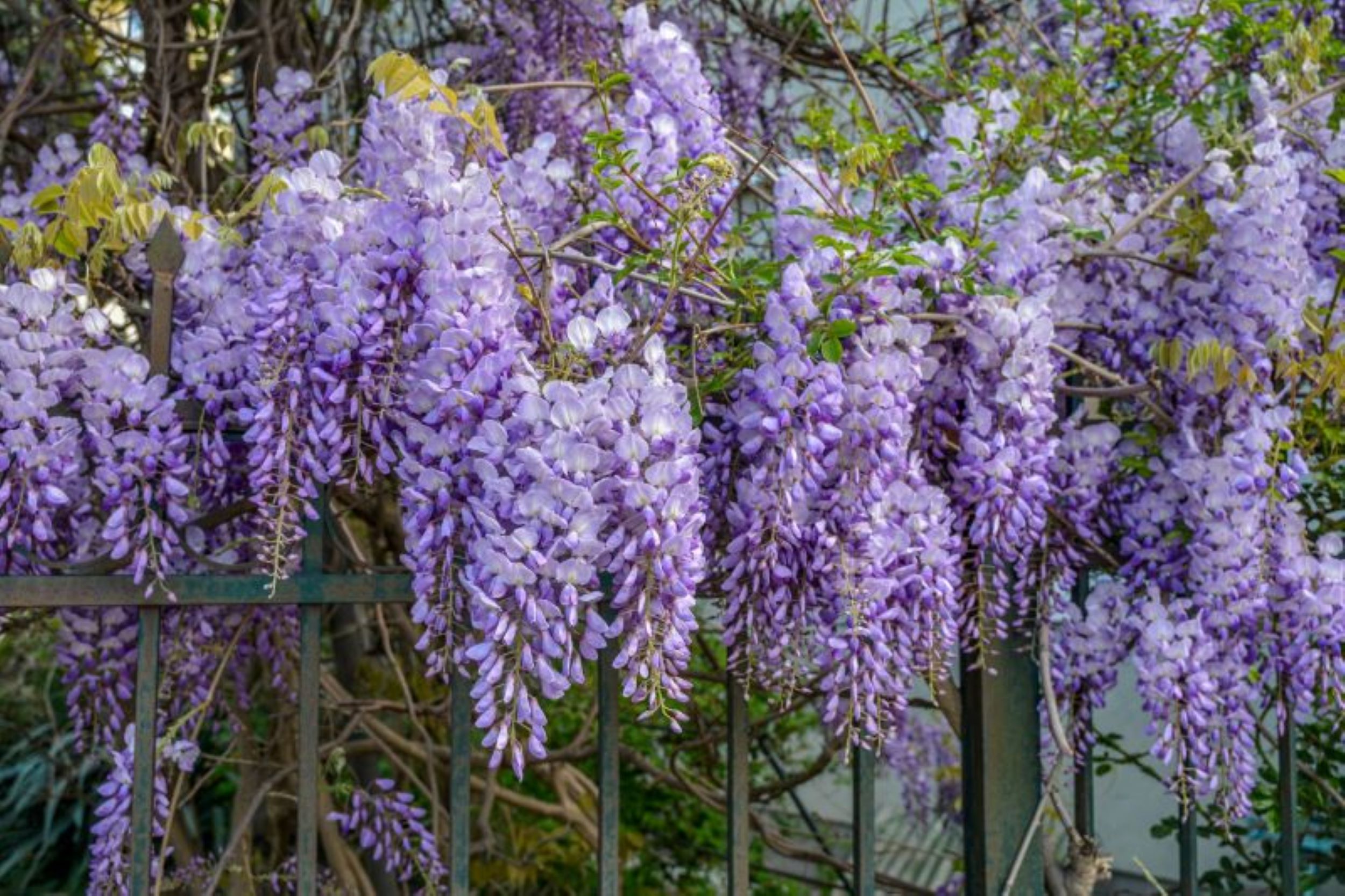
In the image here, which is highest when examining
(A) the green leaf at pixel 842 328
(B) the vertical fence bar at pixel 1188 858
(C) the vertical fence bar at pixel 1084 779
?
(A) the green leaf at pixel 842 328

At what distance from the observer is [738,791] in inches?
82.3

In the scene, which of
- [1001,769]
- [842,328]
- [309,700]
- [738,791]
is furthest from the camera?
[1001,769]

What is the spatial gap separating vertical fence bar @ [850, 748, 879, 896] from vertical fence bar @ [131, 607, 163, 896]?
3.32 feet

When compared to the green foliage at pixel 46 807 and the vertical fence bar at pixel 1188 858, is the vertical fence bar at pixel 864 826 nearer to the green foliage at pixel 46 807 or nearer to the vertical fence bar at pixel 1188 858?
the vertical fence bar at pixel 1188 858

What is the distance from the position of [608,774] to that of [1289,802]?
1187 millimetres

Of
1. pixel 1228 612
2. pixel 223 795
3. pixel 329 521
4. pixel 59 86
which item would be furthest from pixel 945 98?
pixel 223 795

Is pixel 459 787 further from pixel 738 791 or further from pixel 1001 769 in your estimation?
pixel 1001 769

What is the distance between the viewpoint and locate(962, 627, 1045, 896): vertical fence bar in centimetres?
227

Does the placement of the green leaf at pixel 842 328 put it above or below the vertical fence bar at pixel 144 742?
above

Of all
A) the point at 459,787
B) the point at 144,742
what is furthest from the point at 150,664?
the point at 459,787

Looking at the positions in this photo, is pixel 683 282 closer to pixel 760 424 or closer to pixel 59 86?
pixel 760 424

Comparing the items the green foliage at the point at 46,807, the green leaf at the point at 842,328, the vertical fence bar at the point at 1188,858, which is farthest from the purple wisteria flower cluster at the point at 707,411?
the green foliage at the point at 46,807

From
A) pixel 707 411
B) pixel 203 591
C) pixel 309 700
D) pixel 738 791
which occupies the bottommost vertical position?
pixel 738 791

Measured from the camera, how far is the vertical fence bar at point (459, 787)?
6.43ft
